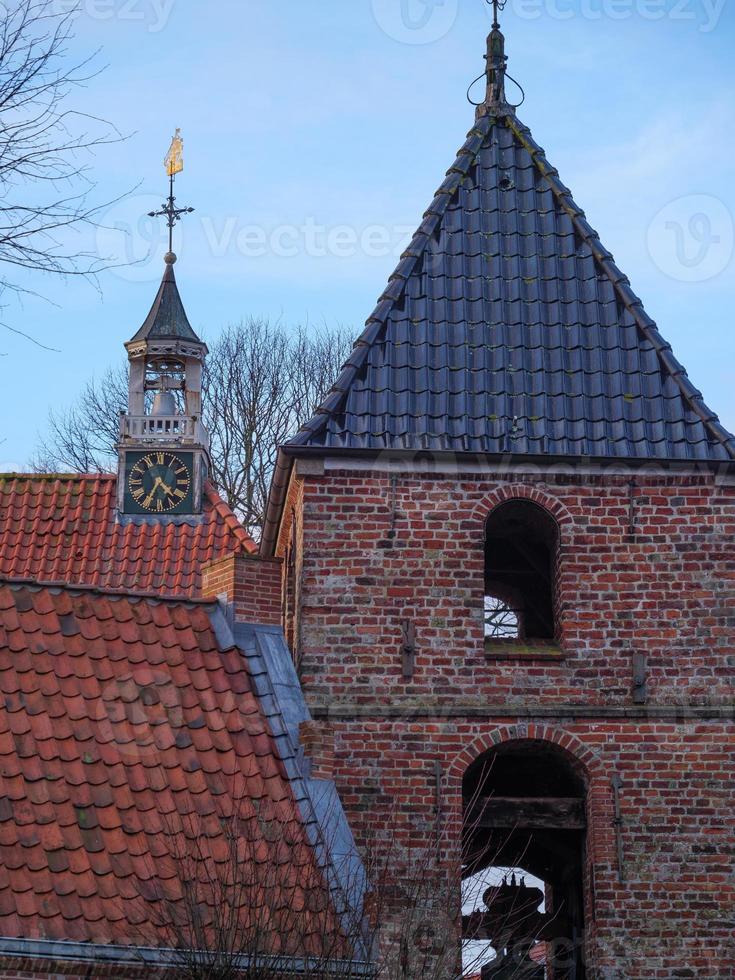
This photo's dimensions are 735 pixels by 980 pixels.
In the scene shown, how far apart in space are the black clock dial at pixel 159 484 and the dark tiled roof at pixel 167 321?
2.07 meters

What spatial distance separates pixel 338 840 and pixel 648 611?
A: 3571mm

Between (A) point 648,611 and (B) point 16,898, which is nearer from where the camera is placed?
(B) point 16,898

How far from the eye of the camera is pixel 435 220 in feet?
56.8

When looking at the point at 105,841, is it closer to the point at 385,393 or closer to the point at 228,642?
the point at 228,642

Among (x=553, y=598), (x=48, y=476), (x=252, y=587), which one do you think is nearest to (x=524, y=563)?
(x=553, y=598)

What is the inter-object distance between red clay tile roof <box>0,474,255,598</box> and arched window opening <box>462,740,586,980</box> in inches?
232

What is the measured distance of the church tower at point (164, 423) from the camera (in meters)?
22.7

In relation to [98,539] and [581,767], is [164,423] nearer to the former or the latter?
[98,539]

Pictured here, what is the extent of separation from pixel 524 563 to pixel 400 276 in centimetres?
301

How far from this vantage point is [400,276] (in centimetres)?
1700

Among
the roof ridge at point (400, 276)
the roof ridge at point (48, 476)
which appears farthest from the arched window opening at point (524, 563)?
the roof ridge at point (48, 476)

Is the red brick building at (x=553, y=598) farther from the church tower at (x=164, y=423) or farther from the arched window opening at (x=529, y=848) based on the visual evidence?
the church tower at (x=164, y=423)

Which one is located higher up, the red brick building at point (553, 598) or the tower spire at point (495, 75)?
the tower spire at point (495, 75)

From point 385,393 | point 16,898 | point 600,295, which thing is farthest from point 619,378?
point 16,898
